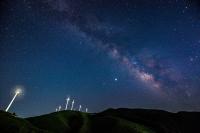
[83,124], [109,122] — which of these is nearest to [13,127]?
[83,124]

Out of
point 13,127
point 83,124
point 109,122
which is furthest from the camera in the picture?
point 109,122

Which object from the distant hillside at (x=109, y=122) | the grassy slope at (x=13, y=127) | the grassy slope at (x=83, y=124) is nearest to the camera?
the grassy slope at (x=13, y=127)

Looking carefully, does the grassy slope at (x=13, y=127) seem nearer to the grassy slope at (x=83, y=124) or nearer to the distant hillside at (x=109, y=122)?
the distant hillside at (x=109, y=122)

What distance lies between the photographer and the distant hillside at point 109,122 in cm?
2197

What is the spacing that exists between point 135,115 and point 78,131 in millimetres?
10028

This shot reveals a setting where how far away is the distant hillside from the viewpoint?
21969 millimetres

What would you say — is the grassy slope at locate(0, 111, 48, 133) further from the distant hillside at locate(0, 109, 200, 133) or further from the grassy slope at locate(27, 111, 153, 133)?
the grassy slope at locate(27, 111, 153, 133)

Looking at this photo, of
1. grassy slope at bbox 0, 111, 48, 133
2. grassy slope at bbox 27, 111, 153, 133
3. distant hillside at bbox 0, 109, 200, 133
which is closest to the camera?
grassy slope at bbox 0, 111, 48, 133

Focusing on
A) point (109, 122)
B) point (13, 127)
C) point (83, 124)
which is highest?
point (109, 122)

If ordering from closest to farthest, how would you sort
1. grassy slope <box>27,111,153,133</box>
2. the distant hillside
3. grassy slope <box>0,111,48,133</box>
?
1. grassy slope <box>0,111,48,133</box>
2. the distant hillside
3. grassy slope <box>27,111,153,133</box>

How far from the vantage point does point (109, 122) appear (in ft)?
89.5

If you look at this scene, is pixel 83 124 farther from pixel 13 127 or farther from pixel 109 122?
pixel 13 127

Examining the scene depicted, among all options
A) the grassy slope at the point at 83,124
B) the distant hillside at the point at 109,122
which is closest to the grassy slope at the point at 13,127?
the distant hillside at the point at 109,122

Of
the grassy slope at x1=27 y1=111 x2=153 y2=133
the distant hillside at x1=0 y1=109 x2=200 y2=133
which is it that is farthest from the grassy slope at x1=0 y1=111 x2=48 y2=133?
the grassy slope at x1=27 y1=111 x2=153 y2=133
